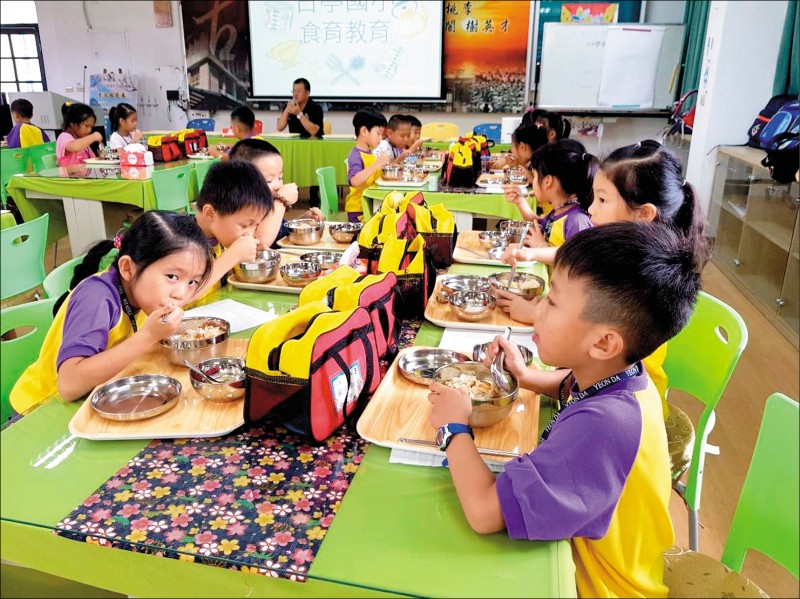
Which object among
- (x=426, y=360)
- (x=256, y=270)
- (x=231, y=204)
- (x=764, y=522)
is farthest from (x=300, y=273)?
(x=764, y=522)

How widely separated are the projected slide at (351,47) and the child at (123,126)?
2507mm

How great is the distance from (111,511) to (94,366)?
1.21ft

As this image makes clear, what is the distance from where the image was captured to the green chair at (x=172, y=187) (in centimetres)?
356

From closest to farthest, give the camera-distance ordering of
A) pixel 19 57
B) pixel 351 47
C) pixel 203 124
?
pixel 19 57
pixel 203 124
pixel 351 47

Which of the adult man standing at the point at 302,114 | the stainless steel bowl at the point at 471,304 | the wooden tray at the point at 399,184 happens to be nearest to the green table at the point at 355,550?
the stainless steel bowl at the point at 471,304

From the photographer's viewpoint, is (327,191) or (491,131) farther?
(491,131)

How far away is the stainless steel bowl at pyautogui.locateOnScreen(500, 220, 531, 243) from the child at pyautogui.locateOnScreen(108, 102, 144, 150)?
3539 millimetres

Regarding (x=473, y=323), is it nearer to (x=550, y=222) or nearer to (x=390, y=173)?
(x=550, y=222)

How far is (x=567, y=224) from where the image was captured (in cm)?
207

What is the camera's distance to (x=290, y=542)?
747 mm

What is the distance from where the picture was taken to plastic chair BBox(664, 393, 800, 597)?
870 mm

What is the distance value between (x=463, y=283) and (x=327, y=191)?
2.20 meters

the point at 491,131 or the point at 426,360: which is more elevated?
the point at 491,131

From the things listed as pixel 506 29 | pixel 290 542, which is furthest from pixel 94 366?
pixel 506 29
